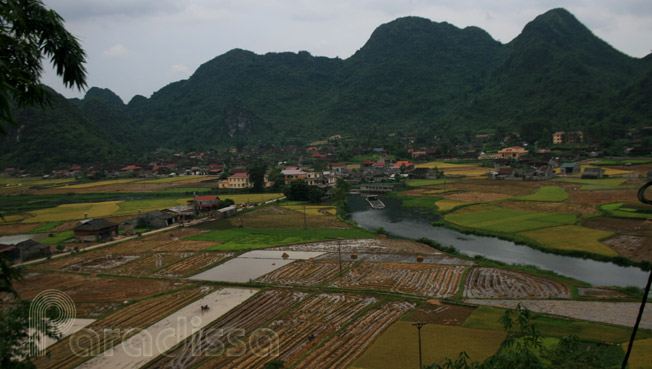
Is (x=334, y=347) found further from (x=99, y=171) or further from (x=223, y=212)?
(x=99, y=171)

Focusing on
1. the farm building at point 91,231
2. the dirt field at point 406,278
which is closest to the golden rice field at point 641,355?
the dirt field at point 406,278

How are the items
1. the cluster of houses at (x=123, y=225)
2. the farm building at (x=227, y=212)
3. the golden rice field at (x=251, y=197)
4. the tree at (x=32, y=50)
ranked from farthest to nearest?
the golden rice field at (x=251, y=197), the farm building at (x=227, y=212), the cluster of houses at (x=123, y=225), the tree at (x=32, y=50)

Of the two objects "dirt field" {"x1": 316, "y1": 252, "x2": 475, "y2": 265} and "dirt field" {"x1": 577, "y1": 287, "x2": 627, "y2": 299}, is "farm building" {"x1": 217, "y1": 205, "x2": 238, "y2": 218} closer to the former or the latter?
"dirt field" {"x1": 316, "y1": 252, "x2": 475, "y2": 265}

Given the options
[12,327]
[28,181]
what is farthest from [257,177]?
[28,181]

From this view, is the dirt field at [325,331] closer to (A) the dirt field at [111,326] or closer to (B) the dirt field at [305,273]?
(B) the dirt field at [305,273]

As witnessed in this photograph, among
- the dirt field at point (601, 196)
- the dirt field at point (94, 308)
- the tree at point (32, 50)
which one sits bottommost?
the dirt field at point (94, 308)

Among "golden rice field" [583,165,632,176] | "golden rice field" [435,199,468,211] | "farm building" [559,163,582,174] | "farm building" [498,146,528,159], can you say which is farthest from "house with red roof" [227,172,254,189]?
"golden rice field" [583,165,632,176]
